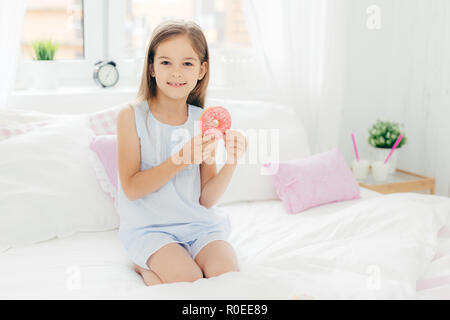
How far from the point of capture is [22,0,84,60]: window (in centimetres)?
237

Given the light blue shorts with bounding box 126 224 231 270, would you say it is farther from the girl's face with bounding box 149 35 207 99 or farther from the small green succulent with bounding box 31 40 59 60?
the small green succulent with bounding box 31 40 59 60

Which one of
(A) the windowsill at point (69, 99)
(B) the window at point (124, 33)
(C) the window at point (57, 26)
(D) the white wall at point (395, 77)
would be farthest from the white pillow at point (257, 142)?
(C) the window at point (57, 26)

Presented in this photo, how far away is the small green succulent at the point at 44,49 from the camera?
2.28 meters

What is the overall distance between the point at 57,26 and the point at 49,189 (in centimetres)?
111

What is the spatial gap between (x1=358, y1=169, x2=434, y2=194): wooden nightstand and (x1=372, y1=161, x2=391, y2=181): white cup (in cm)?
3

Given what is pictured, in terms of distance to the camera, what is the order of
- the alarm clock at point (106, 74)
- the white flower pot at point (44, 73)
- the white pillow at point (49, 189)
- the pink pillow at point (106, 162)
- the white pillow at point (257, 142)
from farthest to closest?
the alarm clock at point (106, 74) → the white flower pot at point (44, 73) → the white pillow at point (257, 142) → the pink pillow at point (106, 162) → the white pillow at point (49, 189)

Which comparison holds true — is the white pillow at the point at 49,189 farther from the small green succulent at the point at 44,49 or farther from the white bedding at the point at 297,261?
the small green succulent at the point at 44,49

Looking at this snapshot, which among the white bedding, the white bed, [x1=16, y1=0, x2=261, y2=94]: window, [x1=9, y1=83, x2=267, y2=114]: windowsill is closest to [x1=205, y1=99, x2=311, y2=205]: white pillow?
the white bed

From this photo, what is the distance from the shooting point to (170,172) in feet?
4.66

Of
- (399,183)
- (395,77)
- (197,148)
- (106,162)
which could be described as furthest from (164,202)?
(395,77)

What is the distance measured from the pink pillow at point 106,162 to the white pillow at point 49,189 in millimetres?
23

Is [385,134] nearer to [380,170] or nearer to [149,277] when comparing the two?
[380,170]
